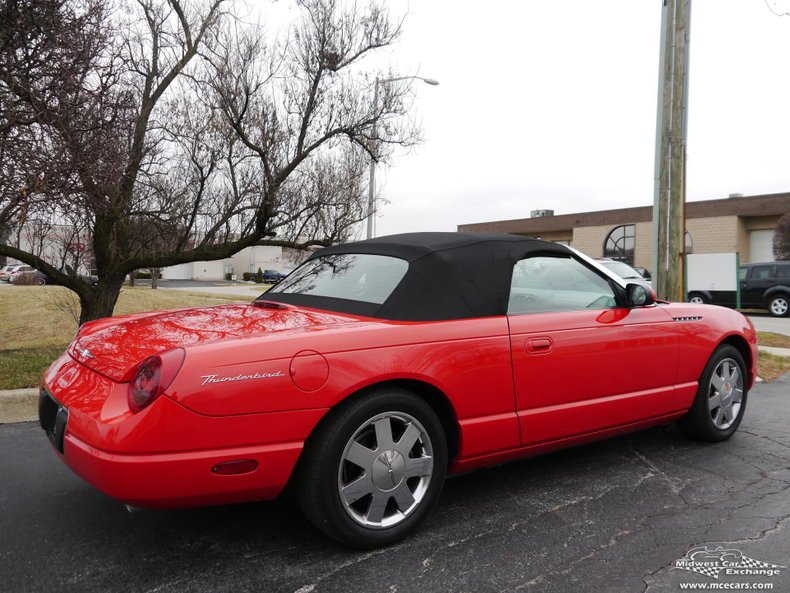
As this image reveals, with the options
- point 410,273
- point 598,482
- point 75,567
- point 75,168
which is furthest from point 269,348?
point 75,168

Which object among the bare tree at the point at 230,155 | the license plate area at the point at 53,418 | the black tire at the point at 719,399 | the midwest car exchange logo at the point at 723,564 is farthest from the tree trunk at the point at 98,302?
the midwest car exchange logo at the point at 723,564

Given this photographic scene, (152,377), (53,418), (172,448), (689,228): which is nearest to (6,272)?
(689,228)

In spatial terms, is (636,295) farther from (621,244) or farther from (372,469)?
(621,244)

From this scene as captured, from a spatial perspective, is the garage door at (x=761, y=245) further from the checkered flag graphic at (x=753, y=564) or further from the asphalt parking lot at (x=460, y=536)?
the checkered flag graphic at (x=753, y=564)

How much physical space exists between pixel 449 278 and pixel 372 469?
1.05 m

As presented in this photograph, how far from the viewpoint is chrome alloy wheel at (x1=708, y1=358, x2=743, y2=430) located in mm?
4270

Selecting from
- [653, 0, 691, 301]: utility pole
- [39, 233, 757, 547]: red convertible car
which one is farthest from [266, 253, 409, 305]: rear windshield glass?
[653, 0, 691, 301]: utility pole

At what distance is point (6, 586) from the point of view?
2.35m

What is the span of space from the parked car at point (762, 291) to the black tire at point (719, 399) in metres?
15.4

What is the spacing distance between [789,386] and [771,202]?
30700 mm

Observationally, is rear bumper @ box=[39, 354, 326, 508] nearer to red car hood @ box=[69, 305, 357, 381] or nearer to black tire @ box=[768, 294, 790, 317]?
red car hood @ box=[69, 305, 357, 381]

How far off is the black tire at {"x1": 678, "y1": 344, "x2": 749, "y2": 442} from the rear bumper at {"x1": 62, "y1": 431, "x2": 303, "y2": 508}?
2991 millimetres

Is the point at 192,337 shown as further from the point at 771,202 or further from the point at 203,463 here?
the point at 771,202

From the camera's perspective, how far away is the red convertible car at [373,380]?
2381mm
